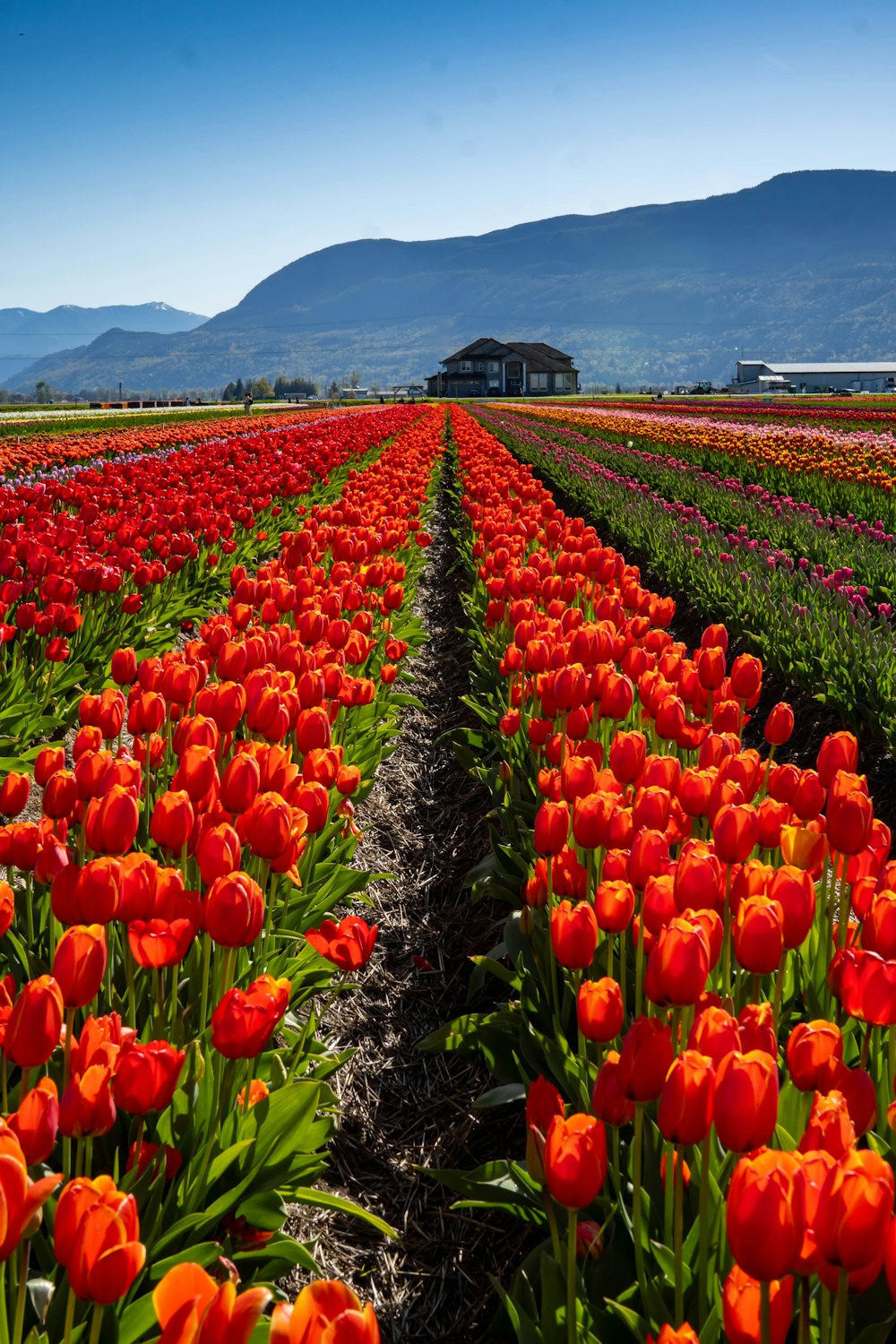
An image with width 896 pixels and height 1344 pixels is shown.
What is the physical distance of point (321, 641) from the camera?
4.21 meters

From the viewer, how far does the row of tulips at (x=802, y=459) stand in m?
12.8

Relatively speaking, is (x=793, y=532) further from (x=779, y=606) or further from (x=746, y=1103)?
(x=746, y=1103)

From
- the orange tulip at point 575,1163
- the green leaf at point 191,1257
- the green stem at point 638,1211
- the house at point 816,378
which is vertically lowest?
the green leaf at point 191,1257

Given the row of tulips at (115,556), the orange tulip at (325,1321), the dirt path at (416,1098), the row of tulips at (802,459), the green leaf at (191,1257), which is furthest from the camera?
the row of tulips at (802,459)

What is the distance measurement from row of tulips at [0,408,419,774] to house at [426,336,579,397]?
104 meters

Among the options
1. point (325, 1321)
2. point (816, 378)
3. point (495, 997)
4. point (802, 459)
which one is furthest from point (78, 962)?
point (816, 378)

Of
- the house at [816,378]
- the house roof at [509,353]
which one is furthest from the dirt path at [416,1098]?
the house roof at [509,353]

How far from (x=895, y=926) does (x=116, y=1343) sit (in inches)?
54.8

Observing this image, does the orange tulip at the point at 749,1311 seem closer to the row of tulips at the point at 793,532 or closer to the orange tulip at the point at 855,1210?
the orange tulip at the point at 855,1210

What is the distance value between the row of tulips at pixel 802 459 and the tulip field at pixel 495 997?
851 centimetres

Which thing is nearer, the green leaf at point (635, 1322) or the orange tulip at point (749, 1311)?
the orange tulip at point (749, 1311)

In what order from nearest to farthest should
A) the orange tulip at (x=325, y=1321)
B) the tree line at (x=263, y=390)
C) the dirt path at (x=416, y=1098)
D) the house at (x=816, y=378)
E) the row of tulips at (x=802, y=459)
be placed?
the orange tulip at (x=325, y=1321)
the dirt path at (x=416, y=1098)
the row of tulips at (x=802, y=459)
the house at (x=816, y=378)
the tree line at (x=263, y=390)

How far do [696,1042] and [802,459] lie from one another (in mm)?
16125

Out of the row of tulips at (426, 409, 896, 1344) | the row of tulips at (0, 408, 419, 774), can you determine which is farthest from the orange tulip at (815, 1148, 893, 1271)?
the row of tulips at (0, 408, 419, 774)
